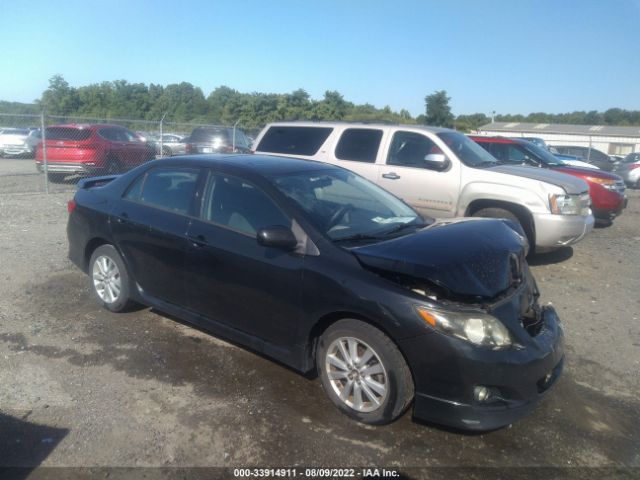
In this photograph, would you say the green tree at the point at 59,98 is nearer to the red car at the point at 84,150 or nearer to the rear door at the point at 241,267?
the red car at the point at 84,150

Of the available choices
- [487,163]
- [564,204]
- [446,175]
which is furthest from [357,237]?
[487,163]

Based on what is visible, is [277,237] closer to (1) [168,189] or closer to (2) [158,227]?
(2) [158,227]

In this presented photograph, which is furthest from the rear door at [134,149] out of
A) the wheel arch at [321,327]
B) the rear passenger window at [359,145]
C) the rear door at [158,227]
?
the wheel arch at [321,327]

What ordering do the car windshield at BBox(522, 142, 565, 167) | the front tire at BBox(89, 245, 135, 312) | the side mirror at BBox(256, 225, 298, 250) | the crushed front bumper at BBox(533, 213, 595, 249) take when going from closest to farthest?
the side mirror at BBox(256, 225, 298, 250) → the front tire at BBox(89, 245, 135, 312) → the crushed front bumper at BBox(533, 213, 595, 249) → the car windshield at BBox(522, 142, 565, 167)

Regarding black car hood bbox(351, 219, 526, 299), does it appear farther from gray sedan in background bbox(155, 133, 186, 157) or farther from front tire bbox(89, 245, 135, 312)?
gray sedan in background bbox(155, 133, 186, 157)

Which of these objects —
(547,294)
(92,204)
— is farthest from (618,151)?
(92,204)

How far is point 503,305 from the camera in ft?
10.8

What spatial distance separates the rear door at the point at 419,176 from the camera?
7375 mm

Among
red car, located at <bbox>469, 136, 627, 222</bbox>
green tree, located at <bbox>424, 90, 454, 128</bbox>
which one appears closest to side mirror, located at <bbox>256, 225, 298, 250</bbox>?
red car, located at <bbox>469, 136, 627, 222</bbox>

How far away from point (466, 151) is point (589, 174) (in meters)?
3.82

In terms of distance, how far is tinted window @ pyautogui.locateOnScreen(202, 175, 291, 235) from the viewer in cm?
398

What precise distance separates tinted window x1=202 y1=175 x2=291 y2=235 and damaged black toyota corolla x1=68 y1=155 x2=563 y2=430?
0.4 inches

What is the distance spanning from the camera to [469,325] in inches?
123

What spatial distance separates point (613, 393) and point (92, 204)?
188 inches
